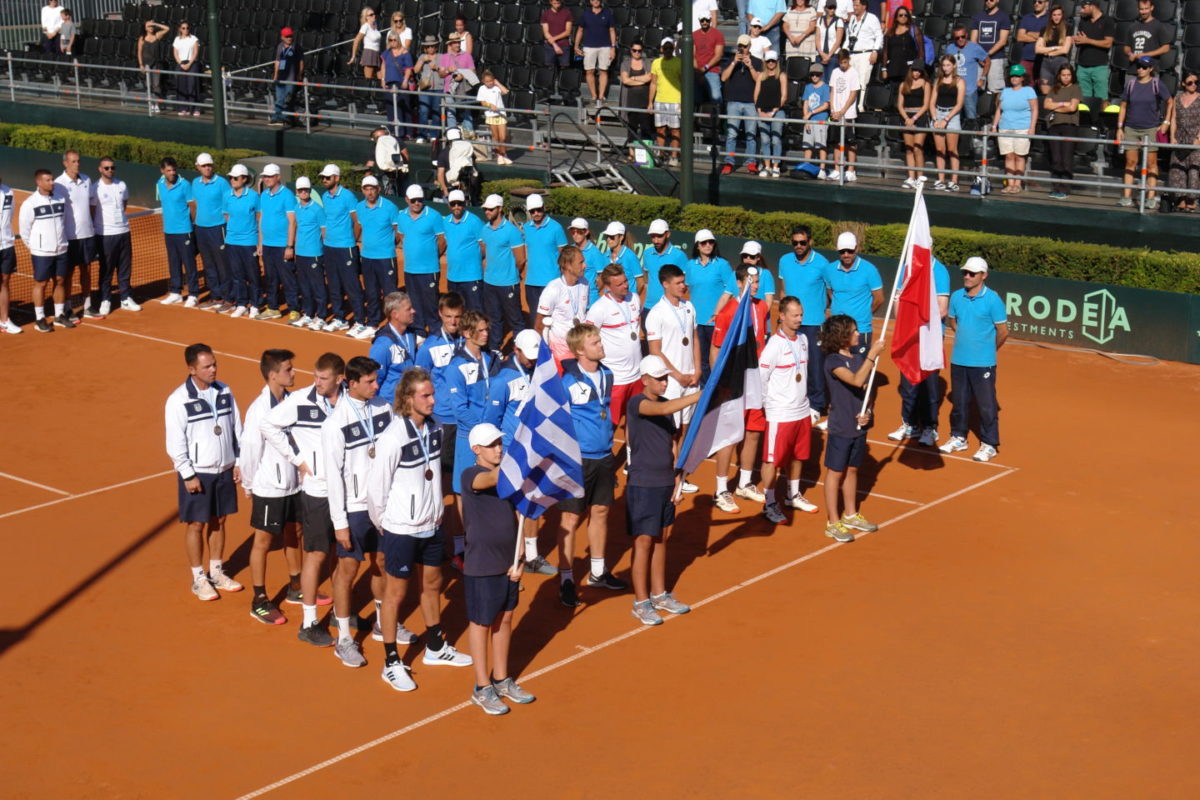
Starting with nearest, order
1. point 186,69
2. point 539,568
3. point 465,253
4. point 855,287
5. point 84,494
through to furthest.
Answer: point 539,568
point 84,494
point 855,287
point 465,253
point 186,69

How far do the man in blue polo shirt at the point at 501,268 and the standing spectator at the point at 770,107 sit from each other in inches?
271

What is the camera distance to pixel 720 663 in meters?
10.7

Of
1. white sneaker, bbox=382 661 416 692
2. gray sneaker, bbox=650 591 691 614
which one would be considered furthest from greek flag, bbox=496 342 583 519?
gray sneaker, bbox=650 591 691 614

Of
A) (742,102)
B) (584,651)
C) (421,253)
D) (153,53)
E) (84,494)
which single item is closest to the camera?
(584,651)

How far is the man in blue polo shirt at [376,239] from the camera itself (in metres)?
20.1

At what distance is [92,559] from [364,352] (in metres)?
7.47

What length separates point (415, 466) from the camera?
10.0 metres

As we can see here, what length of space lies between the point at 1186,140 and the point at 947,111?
3.69 metres

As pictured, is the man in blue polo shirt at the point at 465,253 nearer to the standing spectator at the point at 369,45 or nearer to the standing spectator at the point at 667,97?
the standing spectator at the point at 667,97

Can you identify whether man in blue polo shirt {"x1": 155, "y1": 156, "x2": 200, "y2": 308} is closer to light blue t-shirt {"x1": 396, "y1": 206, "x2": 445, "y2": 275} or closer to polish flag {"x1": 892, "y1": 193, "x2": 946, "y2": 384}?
light blue t-shirt {"x1": 396, "y1": 206, "x2": 445, "y2": 275}

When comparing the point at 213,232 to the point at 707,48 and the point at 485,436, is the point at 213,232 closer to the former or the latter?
the point at 707,48

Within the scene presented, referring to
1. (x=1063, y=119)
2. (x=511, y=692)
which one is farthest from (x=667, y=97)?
(x=511, y=692)

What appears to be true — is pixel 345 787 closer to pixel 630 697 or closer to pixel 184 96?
pixel 630 697

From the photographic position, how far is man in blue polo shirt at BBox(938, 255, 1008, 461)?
15.2 metres
